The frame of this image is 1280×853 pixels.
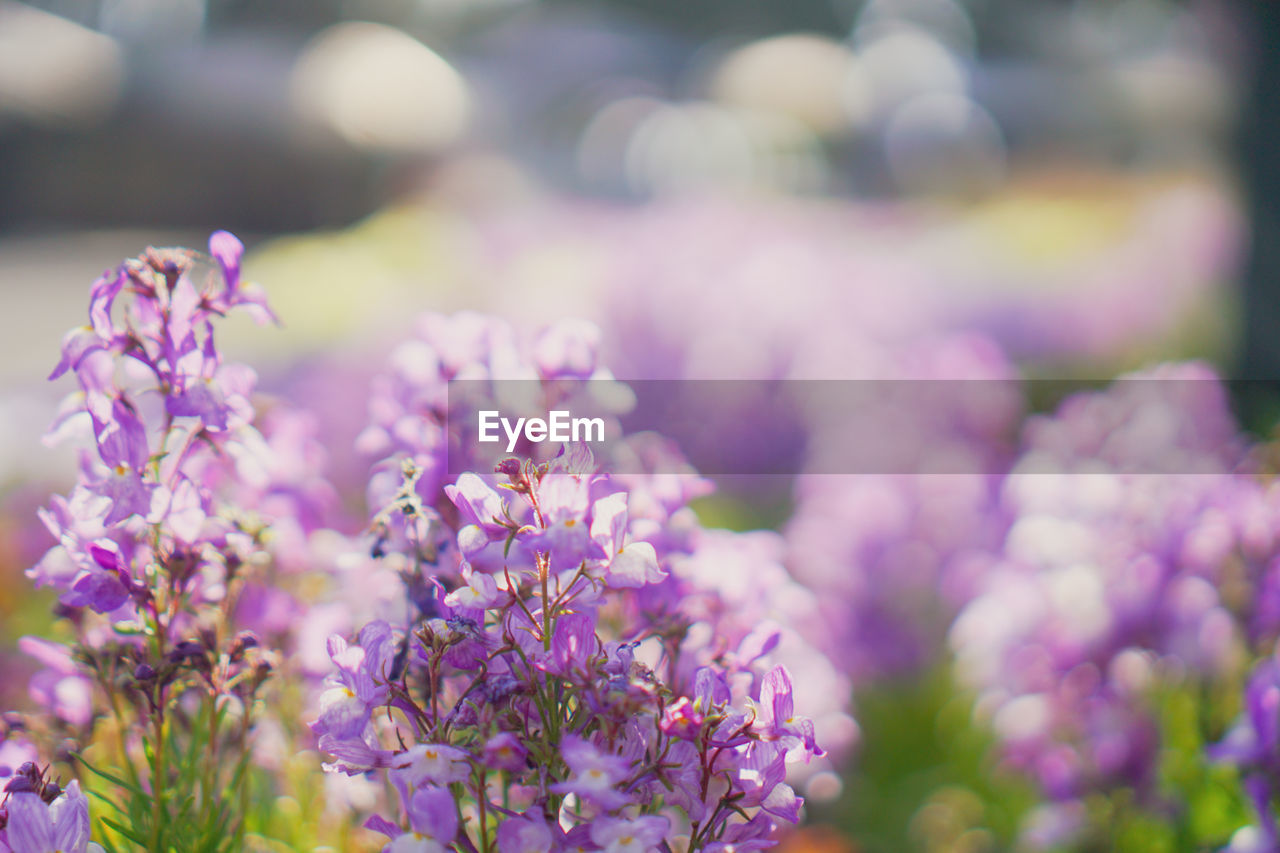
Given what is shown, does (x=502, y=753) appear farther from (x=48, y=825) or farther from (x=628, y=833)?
(x=48, y=825)

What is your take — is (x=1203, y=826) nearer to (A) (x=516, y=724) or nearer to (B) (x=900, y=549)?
(B) (x=900, y=549)

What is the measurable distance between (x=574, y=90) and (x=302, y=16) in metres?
7.96

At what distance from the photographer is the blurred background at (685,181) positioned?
4457 mm

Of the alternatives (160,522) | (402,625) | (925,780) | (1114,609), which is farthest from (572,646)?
(925,780)

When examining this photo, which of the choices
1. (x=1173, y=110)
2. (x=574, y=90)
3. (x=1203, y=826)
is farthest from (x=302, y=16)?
(x=1203, y=826)

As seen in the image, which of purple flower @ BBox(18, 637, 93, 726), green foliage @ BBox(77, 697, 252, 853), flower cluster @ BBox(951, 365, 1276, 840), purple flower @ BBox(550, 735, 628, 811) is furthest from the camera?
flower cluster @ BBox(951, 365, 1276, 840)

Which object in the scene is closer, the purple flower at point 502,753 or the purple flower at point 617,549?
the purple flower at point 502,753

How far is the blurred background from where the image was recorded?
446cm

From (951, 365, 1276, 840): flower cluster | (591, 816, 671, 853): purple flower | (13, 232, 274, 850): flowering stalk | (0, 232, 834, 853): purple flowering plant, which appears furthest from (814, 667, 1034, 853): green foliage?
(13, 232, 274, 850): flowering stalk

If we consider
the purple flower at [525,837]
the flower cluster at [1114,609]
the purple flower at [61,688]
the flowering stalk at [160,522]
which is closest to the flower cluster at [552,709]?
the purple flower at [525,837]

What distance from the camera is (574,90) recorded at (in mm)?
26250

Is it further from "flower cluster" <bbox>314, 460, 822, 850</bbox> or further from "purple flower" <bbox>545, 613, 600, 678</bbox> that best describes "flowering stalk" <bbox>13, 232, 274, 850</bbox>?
"purple flower" <bbox>545, 613, 600, 678</bbox>

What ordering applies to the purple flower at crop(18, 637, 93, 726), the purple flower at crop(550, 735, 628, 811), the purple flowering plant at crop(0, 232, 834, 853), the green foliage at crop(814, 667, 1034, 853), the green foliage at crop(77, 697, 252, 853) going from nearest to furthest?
1. the purple flower at crop(550, 735, 628, 811)
2. the purple flowering plant at crop(0, 232, 834, 853)
3. the green foliage at crop(77, 697, 252, 853)
4. the purple flower at crop(18, 637, 93, 726)
5. the green foliage at crop(814, 667, 1034, 853)

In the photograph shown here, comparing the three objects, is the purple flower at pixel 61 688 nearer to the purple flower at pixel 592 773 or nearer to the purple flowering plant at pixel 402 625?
the purple flowering plant at pixel 402 625
